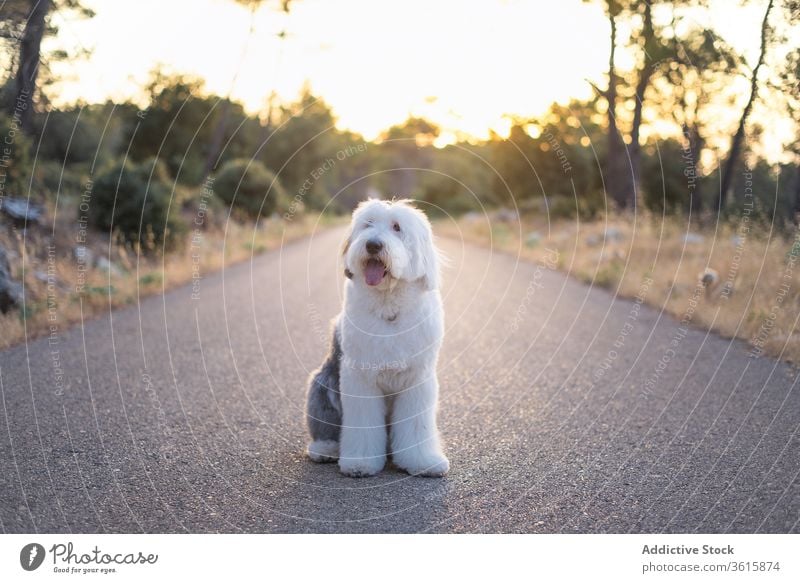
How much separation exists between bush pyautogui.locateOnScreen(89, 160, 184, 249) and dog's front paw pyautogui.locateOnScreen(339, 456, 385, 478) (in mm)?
14554

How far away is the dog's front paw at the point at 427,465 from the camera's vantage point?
17.1 ft

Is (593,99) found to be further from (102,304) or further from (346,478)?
(346,478)

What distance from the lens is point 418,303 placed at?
5.12 m

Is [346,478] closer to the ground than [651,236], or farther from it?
closer to the ground

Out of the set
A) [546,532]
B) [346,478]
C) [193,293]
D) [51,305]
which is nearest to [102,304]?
[51,305]

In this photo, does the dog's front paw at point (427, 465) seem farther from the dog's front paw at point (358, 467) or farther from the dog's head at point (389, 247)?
the dog's head at point (389, 247)

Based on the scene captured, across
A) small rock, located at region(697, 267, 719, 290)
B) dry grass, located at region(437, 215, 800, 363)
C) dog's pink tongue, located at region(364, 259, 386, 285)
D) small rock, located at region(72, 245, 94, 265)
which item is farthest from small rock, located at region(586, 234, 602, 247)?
dog's pink tongue, located at region(364, 259, 386, 285)

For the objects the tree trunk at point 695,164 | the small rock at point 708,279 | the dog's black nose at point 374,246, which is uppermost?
the tree trunk at point 695,164

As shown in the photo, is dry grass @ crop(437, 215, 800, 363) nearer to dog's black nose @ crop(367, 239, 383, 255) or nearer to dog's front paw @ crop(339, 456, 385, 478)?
dog's front paw @ crop(339, 456, 385, 478)

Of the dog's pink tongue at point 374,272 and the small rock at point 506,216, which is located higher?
the small rock at point 506,216

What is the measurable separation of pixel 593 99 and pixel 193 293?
1668 centimetres

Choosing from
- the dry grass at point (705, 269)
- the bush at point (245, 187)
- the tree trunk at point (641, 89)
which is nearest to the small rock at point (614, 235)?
the dry grass at point (705, 269)

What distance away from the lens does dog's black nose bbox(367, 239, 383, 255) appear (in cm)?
474

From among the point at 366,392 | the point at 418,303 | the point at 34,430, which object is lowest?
the point at 34,430
